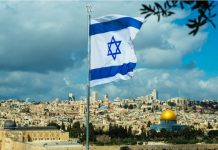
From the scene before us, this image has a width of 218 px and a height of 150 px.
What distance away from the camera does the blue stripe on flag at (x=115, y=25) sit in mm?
Answer: 10945

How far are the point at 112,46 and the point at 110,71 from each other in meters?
0.48

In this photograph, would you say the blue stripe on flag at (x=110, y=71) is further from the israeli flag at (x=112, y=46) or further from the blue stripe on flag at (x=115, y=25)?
the blue stripe on flag at (x=115, y=25)

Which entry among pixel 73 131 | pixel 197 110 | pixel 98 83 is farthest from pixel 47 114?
pixel 98 83

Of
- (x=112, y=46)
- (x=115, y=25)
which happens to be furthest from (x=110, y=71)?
(x=115, y=25)

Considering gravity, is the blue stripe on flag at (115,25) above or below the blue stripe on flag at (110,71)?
above

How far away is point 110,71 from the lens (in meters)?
11.0

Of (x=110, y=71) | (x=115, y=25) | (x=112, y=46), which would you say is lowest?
(x=110, y=71)

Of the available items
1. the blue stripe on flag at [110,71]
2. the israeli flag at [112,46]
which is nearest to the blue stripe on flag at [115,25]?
the israeli flag at [112,46]

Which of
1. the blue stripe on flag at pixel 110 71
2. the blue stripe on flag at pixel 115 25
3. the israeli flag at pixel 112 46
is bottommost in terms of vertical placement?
the blue stripe on flag at pixel 110 71

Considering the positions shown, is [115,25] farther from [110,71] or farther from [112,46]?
[110,71]

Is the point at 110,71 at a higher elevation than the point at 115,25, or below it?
below

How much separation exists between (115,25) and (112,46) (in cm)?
41

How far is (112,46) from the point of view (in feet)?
36.2

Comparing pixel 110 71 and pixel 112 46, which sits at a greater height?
pixel 112 46
